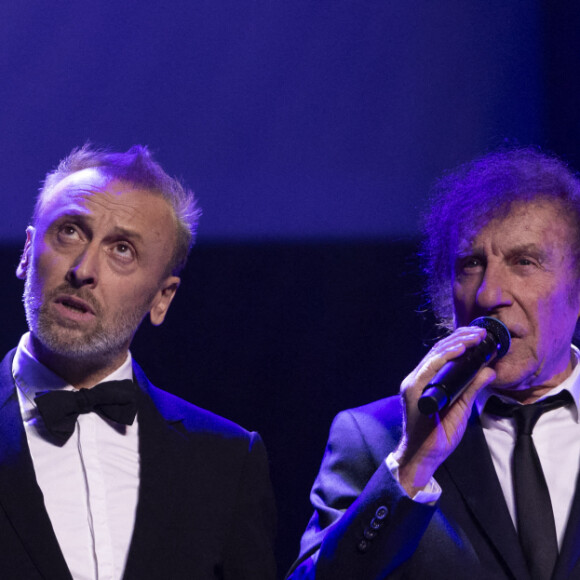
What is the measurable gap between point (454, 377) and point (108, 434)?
3.09ft

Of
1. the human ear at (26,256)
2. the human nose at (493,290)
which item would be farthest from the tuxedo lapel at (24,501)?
the human nose at (493,290)

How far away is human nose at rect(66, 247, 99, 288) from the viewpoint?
2363mm

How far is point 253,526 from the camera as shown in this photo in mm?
2402

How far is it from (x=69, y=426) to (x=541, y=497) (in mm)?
1173

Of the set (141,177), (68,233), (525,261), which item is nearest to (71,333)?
(68,233)

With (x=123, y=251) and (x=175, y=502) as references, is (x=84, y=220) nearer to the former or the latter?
(x=123, y=251)

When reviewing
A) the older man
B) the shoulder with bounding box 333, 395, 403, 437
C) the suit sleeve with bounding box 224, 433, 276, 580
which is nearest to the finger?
the older man

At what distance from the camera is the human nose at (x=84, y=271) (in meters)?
2.36

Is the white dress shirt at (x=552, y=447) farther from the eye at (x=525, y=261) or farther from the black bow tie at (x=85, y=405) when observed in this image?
the black bow tie at (x=85, y=405)

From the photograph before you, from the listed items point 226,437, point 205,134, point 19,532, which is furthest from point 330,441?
point 205,134

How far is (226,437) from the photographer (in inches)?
98.5

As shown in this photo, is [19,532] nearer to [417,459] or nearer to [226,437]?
[226,437]

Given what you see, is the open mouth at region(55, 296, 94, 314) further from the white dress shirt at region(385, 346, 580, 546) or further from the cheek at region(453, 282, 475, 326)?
the cheek at region(453, 282, 475, 326)

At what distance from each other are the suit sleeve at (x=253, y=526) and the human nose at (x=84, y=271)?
633 mm
